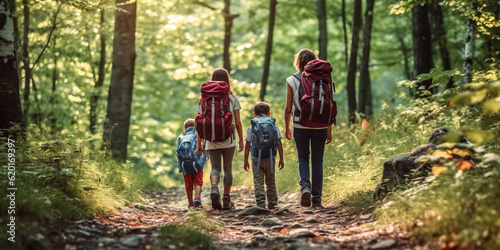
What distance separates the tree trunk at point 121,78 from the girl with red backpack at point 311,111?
5073mm

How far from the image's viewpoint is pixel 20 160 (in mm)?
5789

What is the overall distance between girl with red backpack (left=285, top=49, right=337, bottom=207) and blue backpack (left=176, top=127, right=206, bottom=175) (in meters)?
1.67

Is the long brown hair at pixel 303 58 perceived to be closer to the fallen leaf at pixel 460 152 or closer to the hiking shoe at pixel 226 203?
the hiking shoe at pixel 226 203

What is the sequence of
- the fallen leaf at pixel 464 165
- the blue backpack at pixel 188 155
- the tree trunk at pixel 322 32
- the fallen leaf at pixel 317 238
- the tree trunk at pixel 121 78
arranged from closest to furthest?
1. the fallen leaf at pixel 464 165
2. the fallen leaf at pixel 317 238
3. the blue backpack at pixel 188 155
4. the tree trunk at pixel 121 78
5. the tree trunk at pixel 322 32

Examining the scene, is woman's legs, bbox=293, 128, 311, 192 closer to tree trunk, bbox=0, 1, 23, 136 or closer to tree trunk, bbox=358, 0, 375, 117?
tree trunk, bbox=0, 1, 23, 136

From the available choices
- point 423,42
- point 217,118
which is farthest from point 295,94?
point 423,42

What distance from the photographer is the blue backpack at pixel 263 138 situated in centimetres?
706

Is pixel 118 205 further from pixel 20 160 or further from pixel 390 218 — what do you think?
pixel 390 218

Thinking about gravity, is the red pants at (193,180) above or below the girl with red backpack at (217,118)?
below

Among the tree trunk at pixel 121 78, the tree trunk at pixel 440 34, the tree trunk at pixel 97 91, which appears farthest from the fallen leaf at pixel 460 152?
the tree trunk at pixel 97 91

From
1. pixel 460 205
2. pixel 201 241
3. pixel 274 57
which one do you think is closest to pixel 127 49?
pixel 201 241

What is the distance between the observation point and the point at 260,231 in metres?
5.62

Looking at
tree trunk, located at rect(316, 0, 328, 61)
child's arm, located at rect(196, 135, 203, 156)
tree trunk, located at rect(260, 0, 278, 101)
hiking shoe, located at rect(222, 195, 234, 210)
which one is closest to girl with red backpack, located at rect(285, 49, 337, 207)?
hiking shoe, located at rect(222, 195, 234, 210)

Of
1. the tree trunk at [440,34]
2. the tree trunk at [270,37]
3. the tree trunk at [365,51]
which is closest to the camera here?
the tree trunk at [365,51]
